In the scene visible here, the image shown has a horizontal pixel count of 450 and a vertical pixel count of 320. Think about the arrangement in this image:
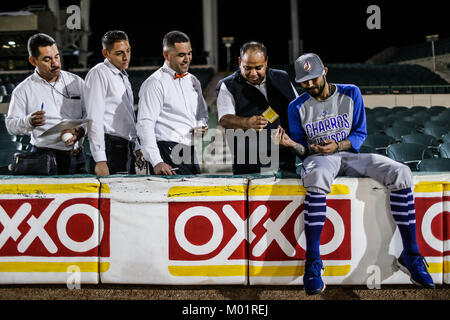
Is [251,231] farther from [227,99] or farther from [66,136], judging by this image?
[66,136]

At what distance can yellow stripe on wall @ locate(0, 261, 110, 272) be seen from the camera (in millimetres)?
2217

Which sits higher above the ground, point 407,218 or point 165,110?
point 165,110

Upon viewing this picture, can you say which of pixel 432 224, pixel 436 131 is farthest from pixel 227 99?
pixel 436 131

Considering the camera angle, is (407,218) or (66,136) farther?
(66,136)

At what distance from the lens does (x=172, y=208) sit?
222 cm

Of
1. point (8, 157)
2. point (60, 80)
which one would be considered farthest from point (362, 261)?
point (8, 157)

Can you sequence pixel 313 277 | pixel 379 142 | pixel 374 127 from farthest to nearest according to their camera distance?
pixel 374 127, pixel 379 142, pixel 313 277

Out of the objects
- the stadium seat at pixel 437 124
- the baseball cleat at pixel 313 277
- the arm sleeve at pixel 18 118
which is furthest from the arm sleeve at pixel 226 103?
the stadium seat at pixel 437 124

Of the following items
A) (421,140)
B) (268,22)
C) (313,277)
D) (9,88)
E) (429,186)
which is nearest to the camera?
(313,277)

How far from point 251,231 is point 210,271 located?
349mm

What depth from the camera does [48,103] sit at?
244 cm

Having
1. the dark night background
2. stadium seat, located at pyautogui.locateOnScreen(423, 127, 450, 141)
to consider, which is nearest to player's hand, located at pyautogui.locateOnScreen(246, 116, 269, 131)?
stadium seat, located at pyautogui.locateOnScreen(423, 127, 450, 141)

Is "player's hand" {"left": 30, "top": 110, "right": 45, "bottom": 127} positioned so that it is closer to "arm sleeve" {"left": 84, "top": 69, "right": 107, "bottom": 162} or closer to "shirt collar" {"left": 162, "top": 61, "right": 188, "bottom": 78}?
"arm sleeve" {"left": 84, "top": 69, "right": 107, "bottom": 162}

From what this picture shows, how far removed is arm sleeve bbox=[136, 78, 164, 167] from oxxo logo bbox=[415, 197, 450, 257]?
1621 mm
